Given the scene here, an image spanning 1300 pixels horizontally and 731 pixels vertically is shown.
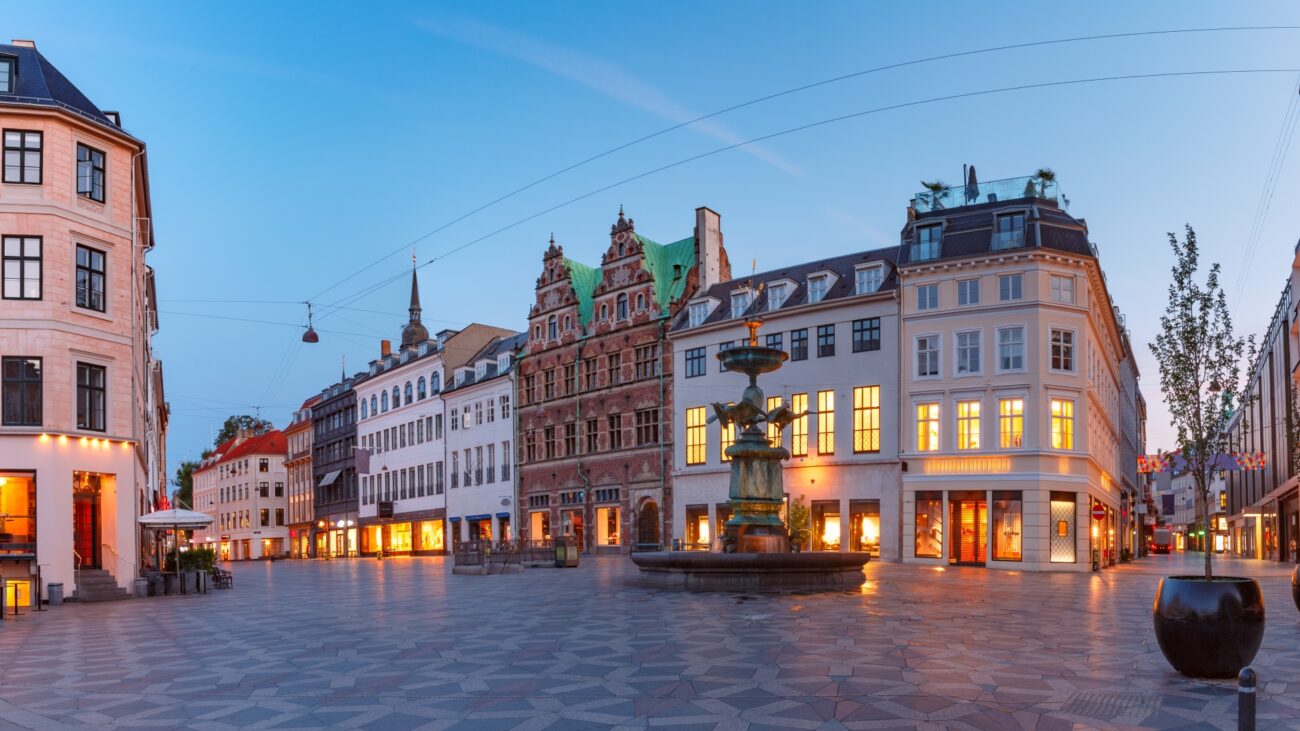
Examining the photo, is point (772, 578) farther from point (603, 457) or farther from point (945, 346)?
point (603, 457)

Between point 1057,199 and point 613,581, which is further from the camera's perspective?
point 1057,199

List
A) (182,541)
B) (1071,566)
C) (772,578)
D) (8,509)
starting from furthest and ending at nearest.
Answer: (182,541)
(1071,566)
(8,509)
(772,578)

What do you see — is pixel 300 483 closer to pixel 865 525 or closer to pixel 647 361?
pixel 647 361

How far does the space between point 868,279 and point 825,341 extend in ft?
11.5

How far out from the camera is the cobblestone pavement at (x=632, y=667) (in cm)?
942

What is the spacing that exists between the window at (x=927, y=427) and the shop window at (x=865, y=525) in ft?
11.7

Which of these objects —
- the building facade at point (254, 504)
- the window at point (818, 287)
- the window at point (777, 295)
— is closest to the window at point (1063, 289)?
the window at point (818, 287)

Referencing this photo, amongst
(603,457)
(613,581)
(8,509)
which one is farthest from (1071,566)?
(8,509)

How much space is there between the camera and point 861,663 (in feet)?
40.2

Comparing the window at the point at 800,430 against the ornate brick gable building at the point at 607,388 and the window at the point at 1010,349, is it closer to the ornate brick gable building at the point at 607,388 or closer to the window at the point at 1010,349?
the ornate brick gable building at the point at 607,388

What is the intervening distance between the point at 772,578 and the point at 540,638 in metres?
9.51

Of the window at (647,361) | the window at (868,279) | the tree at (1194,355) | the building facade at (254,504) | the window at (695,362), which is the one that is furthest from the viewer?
the building facade at (254,504)

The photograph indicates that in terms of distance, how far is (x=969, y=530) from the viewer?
43.5 meters

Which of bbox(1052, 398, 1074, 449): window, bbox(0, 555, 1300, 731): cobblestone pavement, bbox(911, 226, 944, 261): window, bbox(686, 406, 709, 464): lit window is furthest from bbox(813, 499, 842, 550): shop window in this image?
bbox(0, 555, 1300, 731): cobblestone pavement
